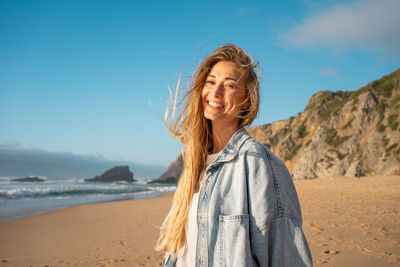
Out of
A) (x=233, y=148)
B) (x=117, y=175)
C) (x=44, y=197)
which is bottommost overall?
(x=44, y=197)

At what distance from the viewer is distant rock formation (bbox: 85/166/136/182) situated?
67.2m

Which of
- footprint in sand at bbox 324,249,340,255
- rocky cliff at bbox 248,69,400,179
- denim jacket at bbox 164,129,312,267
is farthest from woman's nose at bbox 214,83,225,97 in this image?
rocky cliff at bbox 248,69,400,179

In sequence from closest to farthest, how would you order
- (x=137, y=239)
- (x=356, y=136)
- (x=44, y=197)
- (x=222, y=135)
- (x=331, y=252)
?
(x=222, y=135)
(x=331, y=252)
(x=137, y=239)
(x=44, y=197)
(x=356, y=136)

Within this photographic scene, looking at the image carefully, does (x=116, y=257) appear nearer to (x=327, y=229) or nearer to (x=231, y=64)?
(x=327, y=229)

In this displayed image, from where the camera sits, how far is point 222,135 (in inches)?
73.7

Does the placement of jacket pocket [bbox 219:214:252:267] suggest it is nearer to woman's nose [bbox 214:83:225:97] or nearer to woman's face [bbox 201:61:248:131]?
woman's face [bbox 201:61:248:131]

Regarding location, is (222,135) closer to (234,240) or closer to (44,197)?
(234,240)

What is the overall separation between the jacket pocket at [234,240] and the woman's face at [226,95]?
25.9 inches

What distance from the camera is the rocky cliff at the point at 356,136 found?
2516 centimetres

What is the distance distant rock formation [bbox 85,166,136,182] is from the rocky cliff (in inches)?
1692

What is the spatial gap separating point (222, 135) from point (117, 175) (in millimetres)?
71419

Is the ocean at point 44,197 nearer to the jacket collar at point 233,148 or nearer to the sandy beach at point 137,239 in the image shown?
the sandy beach at point 137,239

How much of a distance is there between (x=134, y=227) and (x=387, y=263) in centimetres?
637

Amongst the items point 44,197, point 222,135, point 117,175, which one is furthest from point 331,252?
point 117,175
